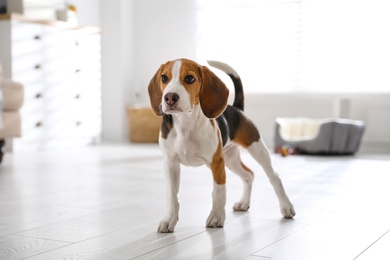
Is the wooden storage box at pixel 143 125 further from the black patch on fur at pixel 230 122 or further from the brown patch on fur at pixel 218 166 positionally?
the brown patch on fur at pixel 218 166

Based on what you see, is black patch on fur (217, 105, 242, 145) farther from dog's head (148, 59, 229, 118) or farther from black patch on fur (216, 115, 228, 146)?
dog's head (148, 59, 229, 118)

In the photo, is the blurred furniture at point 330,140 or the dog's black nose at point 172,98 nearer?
the dog's black nose at point 172,98

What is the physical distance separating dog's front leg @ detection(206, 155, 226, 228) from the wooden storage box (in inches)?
144

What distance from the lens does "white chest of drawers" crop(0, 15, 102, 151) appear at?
4500 mm

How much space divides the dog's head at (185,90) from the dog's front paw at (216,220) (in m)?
0.31

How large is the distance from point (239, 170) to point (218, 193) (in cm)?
33

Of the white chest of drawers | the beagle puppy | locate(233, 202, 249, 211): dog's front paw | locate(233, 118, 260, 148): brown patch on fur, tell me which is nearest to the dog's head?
the beagle puppy

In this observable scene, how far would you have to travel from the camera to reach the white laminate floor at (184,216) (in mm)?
1474

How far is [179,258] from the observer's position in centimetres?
139

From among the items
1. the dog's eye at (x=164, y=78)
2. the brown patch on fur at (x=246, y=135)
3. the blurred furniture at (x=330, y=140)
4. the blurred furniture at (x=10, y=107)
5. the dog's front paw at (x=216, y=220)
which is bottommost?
the blurred furniture at (x=330, y=140)

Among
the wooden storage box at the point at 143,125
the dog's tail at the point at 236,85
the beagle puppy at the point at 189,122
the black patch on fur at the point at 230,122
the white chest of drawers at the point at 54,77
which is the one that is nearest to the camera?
the beagle puppy at the point at 189,122

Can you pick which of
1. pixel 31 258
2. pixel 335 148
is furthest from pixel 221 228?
pixel 335 148

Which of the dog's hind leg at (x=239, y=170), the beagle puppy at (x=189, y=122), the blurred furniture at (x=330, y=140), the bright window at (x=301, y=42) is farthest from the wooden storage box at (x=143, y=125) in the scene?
the beagle puppy at (x=189, y=122)

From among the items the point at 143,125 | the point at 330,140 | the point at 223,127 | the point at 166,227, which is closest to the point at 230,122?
the point at 223,127
